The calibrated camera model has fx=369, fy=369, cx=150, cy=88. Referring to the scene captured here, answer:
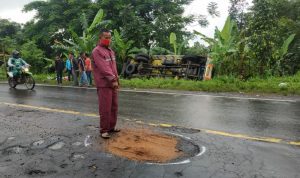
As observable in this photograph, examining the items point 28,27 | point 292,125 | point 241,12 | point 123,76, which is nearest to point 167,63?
point 123,76

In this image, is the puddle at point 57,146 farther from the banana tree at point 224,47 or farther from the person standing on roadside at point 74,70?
the person standing on roadside at point 74,70

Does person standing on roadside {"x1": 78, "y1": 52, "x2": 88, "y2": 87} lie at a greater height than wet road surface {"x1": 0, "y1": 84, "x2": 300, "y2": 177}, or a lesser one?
greater

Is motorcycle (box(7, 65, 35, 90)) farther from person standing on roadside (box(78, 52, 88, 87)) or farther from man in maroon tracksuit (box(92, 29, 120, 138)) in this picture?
man in maroon tracksuit (box(92, 29, 120, 138))

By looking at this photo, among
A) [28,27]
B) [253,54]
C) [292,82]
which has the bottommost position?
[292,82]

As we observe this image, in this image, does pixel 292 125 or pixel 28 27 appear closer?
pixel 292 125

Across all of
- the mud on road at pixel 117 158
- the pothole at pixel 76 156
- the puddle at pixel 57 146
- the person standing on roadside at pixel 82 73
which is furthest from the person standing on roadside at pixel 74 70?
the pothole at pixel 76 156

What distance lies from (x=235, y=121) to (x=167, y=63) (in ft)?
39.5

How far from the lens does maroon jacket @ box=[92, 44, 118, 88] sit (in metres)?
6.26

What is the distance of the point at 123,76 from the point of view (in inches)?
837

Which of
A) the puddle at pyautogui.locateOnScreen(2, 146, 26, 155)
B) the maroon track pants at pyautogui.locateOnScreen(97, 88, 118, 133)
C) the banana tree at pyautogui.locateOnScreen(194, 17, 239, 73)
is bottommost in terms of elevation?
the puddle at pyautogui.locateOnScreen(2, 146, 26, 155)

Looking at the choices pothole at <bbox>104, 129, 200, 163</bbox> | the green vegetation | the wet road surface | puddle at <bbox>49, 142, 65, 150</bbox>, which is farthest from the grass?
puddle at <bbox>49, 142, 65, 150</bbox>

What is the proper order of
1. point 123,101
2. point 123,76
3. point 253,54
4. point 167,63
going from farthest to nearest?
point 123,76 → point 167,63 → point 253,54 → point 123,101

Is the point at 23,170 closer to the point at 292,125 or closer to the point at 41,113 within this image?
the point at 41,113

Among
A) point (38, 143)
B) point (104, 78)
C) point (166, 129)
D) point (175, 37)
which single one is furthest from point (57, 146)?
point (175, 37)
